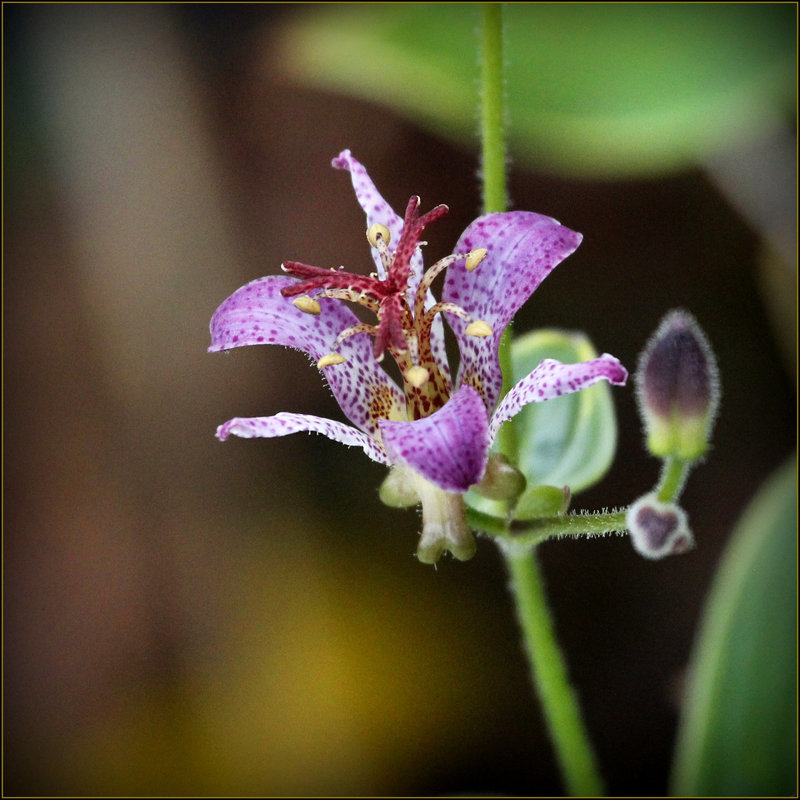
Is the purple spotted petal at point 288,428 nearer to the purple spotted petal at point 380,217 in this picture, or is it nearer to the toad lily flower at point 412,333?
the toad lily flower at point 412,333

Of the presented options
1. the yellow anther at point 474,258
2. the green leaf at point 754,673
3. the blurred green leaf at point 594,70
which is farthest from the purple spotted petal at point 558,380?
the blurred green leaf at point 594,70

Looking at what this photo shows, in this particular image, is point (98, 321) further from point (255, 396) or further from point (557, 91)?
point (557, 91)

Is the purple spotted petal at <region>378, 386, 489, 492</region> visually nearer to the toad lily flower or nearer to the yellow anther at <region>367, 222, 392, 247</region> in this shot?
the toad lily flower

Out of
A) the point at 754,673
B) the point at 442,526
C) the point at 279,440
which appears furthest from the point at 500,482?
the point at 279,440

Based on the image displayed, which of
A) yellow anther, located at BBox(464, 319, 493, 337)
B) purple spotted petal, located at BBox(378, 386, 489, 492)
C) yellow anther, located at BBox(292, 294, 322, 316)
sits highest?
yellow anther, located at BBox(292, 294, 322, 316)

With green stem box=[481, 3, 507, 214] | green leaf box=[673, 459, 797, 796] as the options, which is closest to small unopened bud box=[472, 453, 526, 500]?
green stem box=[481, 3, 507, 214]

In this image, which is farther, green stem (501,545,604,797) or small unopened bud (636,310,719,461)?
green stem (501,545,604,797)

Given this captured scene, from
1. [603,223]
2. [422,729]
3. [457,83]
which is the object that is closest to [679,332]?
[457,83]

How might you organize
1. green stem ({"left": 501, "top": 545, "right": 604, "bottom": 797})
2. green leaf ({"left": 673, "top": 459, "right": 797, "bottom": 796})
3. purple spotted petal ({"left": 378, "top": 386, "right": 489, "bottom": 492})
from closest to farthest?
purple spotted petal ({"left": 378, "top": 386, "right": 489, "bottom": 492}) → green stem ({"left": 501, "top": 545, "right": 604, "bottom": 797}) → green leaf ({"left": 673, "top": 459, "right": 797, "bottom": 796})
